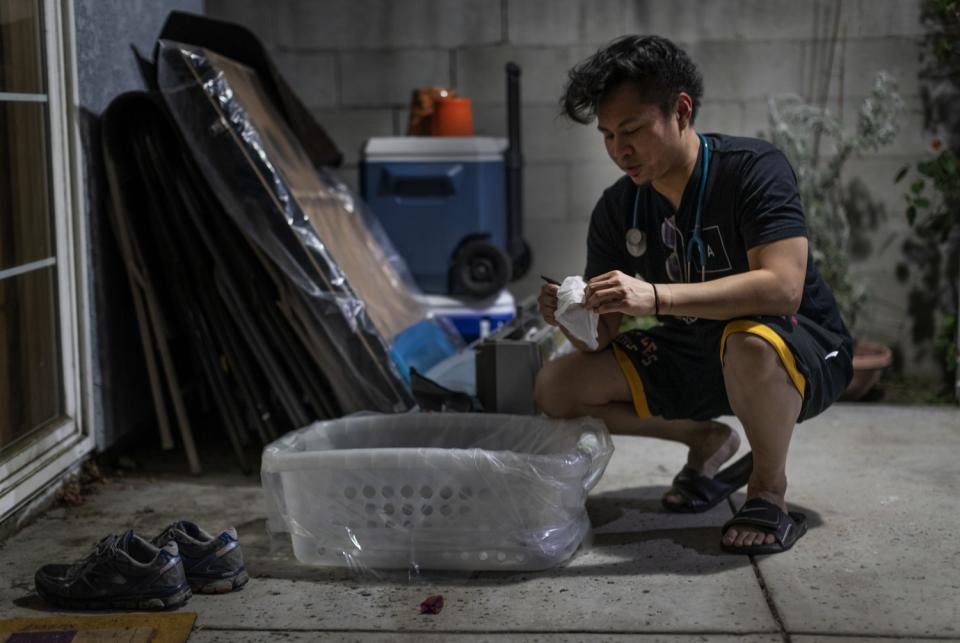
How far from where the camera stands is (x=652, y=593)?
6.98 ft

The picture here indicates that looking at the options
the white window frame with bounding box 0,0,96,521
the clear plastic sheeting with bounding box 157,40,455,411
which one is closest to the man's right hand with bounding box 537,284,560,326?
the clear plastic sheeting with bounding box 157,40,455,411

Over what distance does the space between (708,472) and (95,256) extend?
1659 millimetres

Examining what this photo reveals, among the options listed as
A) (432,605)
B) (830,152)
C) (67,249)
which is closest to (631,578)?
(432,605)

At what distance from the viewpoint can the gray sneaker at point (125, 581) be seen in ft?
6.70

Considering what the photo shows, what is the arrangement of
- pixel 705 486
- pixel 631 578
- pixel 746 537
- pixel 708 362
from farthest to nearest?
pixel 705 486 → pixel 708 362 → pixel 746 537 → pixel 631 578

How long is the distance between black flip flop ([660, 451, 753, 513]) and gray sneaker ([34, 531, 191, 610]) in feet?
3.80

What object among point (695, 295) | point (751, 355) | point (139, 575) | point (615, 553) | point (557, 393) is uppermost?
point (695, 295)

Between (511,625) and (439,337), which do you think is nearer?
(511,625)

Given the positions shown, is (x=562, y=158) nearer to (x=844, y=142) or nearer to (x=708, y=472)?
(x=844, y=142)

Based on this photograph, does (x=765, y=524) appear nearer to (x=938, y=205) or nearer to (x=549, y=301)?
(x=549, y=301)

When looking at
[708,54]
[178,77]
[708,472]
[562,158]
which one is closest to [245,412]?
[178,77]

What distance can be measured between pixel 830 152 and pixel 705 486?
2.11 m

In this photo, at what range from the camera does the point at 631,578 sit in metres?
2.21

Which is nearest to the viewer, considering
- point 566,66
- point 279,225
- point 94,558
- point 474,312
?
point 94,558
